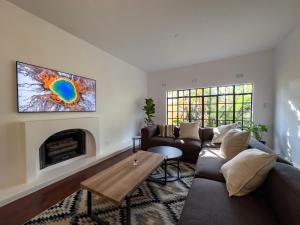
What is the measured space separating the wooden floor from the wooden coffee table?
0.65 meters

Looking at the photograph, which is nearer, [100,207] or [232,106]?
[100,207]

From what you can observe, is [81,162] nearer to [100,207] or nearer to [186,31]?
[100,207]

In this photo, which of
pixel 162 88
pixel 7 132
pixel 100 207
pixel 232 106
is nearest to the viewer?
pixel 100 207

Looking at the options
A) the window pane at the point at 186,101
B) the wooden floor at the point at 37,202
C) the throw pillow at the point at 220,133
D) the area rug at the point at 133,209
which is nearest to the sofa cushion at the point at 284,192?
the area rug at the point at 133,209

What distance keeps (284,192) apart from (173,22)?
2596mm

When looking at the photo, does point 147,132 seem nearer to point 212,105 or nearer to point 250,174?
point 212,105

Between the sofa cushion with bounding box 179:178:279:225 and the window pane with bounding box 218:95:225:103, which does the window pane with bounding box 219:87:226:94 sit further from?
the sofa cushion with bounding box 179:178:279:225

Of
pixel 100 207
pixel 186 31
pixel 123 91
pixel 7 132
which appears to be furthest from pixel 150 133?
pixel 7 132

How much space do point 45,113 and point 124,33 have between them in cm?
204

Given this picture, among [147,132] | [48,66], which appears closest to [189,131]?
[147,132]

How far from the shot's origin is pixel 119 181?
4.79 feet

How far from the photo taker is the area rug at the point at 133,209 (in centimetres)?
149

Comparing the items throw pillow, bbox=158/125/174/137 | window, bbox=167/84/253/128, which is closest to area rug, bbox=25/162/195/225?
throw pillow, bbox=158/125/174/137

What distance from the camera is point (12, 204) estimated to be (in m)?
1.75
